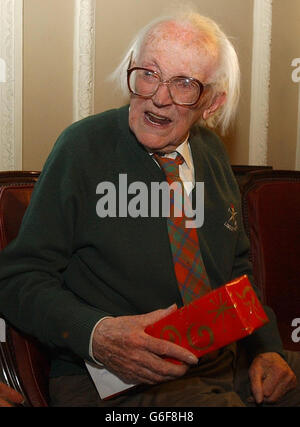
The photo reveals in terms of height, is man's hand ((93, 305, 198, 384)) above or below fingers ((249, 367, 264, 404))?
above

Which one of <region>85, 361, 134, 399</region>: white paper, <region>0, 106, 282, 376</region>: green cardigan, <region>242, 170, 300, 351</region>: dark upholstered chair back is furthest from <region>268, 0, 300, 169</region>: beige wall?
<region>85, 361, 134, 399</region>: white paper

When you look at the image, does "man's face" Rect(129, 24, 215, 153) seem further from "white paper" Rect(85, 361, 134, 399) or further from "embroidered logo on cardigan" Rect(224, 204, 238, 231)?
"white paper" Rect(85, 361, 134, 399)

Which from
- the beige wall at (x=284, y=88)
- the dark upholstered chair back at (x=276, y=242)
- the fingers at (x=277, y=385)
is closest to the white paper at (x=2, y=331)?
the fingers at (x=277, y=385)

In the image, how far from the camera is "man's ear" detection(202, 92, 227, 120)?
1.52 metres

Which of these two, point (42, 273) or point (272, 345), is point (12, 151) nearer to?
point (42, 273)

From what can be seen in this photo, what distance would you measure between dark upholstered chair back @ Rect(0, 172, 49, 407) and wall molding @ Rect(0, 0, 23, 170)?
2.78 ft

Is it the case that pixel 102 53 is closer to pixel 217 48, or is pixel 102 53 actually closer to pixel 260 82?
pixel 260 82

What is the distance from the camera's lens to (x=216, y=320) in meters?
1.10

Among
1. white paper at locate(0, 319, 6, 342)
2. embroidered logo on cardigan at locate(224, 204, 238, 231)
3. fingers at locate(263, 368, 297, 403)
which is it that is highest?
embroidered logo on cardigan at locate(224, 204, 238, 231)

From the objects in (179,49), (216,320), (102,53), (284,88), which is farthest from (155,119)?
(284,88)

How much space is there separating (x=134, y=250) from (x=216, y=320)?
31 cm
